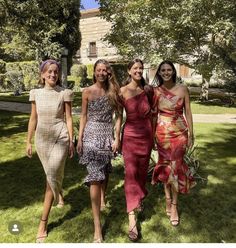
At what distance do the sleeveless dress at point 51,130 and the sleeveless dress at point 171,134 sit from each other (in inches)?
51.1

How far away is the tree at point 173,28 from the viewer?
20.3 m

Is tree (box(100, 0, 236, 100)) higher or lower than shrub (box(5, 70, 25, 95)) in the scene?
higher

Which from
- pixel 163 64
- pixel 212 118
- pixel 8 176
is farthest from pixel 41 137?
pixel 212 118

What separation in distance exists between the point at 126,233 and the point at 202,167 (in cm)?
372

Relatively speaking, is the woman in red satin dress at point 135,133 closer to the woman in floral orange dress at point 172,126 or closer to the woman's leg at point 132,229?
the woman's leg at point 132,229

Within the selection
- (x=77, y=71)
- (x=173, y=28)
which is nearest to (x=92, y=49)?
(x=77, y=71)

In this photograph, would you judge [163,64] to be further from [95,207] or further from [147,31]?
[147,31]

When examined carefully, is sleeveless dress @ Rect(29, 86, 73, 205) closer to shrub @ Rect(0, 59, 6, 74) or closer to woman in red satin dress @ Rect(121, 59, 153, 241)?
woman in red satin dress @ Rect(121, 59, 153, 241)

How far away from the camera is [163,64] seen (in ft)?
17.9

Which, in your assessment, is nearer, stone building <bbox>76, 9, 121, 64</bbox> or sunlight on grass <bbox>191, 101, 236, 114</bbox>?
sunlight on grass <bbox>191, 101, 236, 114</bbox>

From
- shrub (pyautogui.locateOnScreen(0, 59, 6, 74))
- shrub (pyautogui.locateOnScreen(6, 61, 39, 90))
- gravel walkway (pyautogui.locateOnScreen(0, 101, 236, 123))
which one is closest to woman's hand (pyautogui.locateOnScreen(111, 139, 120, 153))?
gravel walkway (pyautogui.locateOnScreen(0, 101, 236, 123))

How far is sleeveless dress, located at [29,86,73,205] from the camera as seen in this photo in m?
5.01

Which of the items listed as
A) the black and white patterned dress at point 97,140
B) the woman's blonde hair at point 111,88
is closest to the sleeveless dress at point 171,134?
the woman's blonde hair at point 111,88

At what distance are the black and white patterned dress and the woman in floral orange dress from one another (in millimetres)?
773
